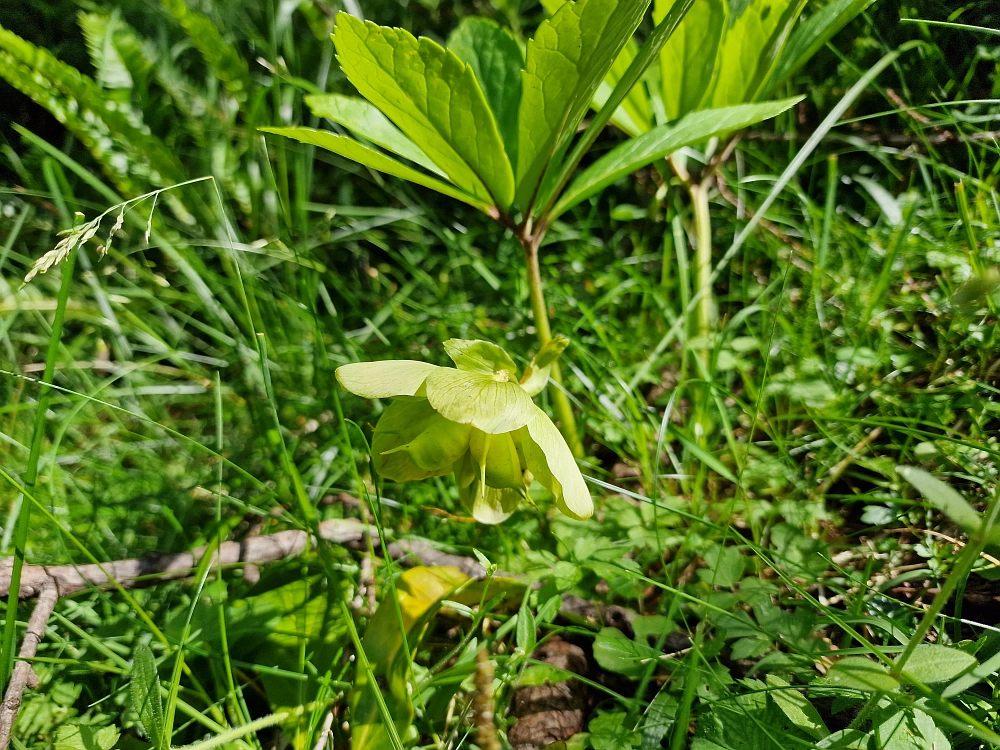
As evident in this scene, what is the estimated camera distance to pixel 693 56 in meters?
1.05

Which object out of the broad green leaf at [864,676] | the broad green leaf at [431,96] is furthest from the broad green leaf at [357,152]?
the broad green leaf at [864,676]

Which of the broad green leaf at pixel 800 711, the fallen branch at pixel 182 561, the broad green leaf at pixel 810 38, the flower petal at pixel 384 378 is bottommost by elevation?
the fallen branch at pixel 182 561

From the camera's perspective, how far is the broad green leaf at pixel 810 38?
99 centimetres

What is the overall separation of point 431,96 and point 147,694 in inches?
31.0

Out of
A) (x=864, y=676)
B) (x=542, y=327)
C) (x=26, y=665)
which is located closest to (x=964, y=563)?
(x=864, y=676)

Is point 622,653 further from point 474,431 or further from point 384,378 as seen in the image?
point 384,378

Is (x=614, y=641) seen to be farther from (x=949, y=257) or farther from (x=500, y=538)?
Result: (x=949, y=257)

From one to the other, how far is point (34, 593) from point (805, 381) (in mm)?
1286

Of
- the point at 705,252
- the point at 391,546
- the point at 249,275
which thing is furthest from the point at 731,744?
the point at 249,275

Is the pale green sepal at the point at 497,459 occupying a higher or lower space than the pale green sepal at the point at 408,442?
higher

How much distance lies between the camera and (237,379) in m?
1.53

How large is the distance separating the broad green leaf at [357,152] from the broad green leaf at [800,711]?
72 cm

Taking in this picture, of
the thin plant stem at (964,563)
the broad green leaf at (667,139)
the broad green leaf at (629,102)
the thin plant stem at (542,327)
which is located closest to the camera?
the thin plant stem at (964,563)

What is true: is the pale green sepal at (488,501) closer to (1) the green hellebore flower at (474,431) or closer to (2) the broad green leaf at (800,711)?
(1) the green hellebore flower at (474,431)
